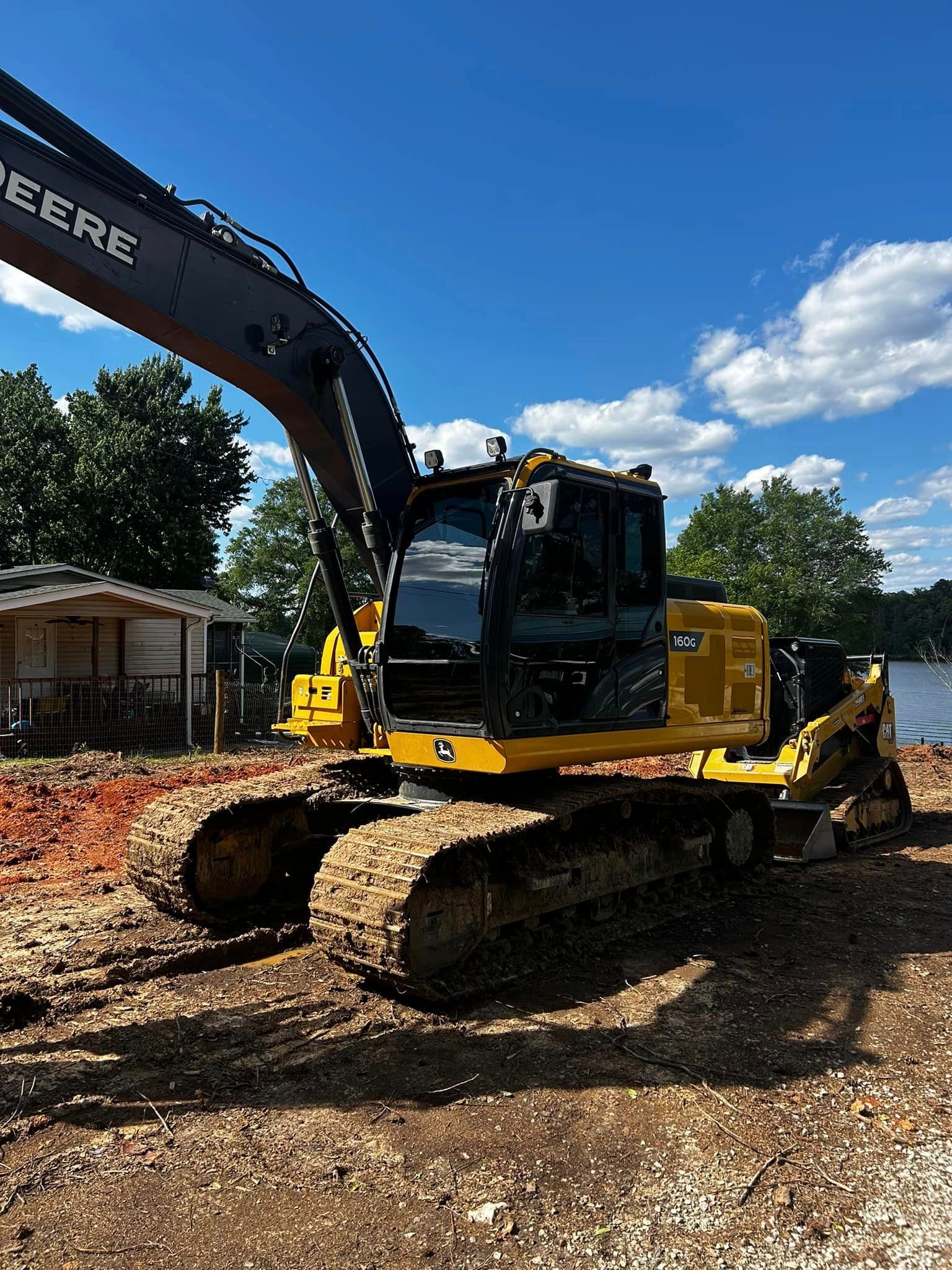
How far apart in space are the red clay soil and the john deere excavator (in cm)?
234

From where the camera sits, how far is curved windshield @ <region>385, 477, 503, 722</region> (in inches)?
207

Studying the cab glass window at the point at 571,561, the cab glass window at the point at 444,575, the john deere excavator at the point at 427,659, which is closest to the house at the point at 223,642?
the john deere excavator at the point at 427,659

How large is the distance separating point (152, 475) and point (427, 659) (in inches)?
1144

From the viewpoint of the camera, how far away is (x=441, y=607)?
5.43 meters

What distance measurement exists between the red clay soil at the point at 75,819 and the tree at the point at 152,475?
64.7 ft

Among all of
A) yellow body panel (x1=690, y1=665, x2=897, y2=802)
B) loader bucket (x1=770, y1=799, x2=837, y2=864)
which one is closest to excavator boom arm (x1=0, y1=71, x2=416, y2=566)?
yellow body panel (x1=690, y1=665, x2=897, y2=802)

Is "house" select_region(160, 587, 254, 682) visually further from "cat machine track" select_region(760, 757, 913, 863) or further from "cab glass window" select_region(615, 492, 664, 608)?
"cab glass window" select_region(615, 492, 664, 608)

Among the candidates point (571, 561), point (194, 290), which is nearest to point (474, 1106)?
point (571, 561)

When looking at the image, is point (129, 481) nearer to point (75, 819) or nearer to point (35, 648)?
point (35, 648)

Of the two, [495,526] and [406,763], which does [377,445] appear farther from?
[406,763]

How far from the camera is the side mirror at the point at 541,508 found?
472 centimetres

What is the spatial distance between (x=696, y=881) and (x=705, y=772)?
2.73 metres

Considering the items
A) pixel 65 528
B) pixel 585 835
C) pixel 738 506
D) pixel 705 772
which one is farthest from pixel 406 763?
pixel 738 506

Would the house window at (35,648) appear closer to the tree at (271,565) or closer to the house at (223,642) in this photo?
the house at (223,642)
